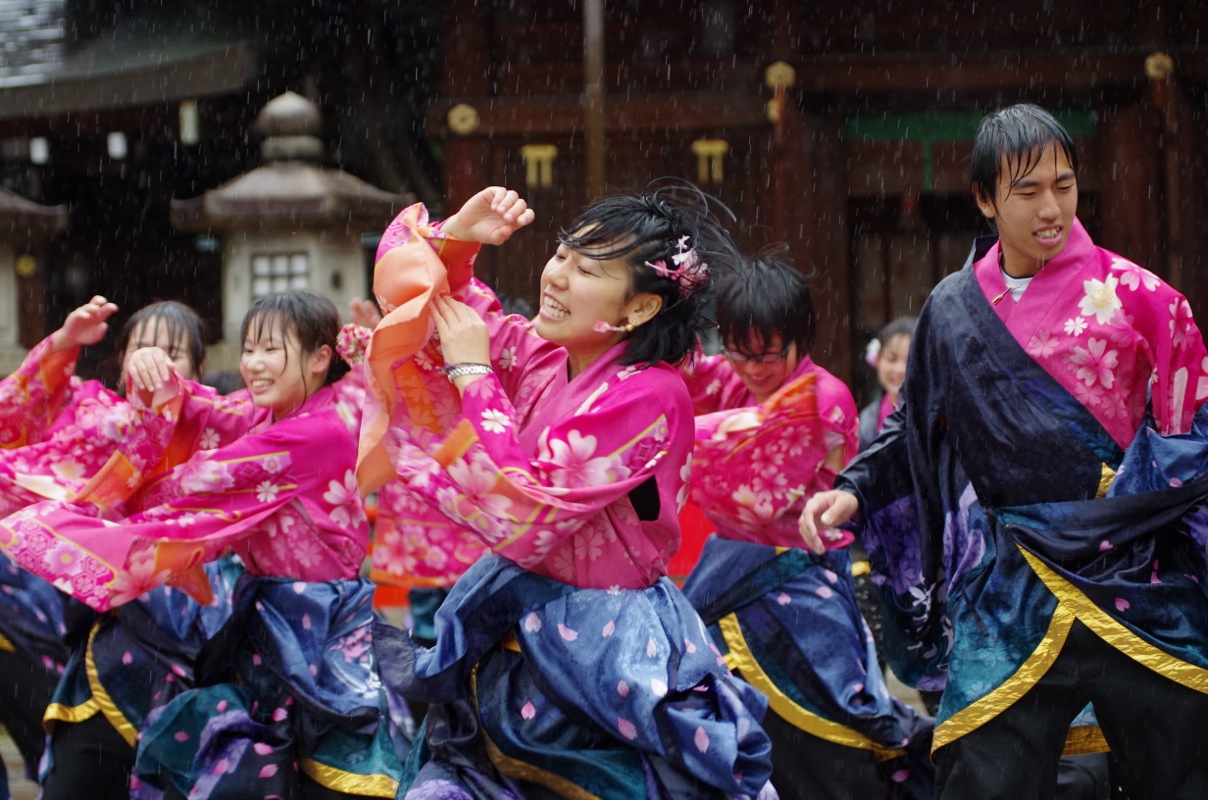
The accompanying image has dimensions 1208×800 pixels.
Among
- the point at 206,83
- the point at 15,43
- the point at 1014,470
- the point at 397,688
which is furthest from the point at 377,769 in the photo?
the point at 15,43

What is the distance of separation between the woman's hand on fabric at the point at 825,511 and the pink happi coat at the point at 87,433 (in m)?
2.00

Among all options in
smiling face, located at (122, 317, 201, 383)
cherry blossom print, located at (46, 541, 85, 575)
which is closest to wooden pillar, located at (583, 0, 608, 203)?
smiling face, located at (122, 317, 201, 383)

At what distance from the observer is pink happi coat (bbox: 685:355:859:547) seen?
550 centimetres

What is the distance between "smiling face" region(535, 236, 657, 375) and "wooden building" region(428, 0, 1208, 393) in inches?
293

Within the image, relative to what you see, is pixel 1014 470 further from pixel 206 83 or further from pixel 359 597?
pixel 206 83

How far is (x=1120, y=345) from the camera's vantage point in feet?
13.8

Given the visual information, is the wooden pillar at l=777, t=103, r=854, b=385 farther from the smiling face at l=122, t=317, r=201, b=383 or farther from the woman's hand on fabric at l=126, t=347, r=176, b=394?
the woman's hand on fabric at l=126, t=347, r=176, b=394

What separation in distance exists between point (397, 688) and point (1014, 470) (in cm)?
180

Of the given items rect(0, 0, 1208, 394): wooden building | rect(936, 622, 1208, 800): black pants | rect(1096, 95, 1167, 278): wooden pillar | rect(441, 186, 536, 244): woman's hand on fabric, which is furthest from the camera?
rect(1096, 95, 1167, 278): wooden pillar

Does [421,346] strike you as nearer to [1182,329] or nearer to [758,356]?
[1182,329]

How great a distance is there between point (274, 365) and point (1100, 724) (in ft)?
9.09

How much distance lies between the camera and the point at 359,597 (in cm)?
527

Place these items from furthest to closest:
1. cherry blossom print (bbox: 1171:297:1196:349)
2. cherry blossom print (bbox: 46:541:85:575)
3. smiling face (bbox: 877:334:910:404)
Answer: smiling face (bbox: 877:334:910:404) → cherry blossom print (bbox: 46:541:85:575) → cherry blossom print (bbox: 1171:297:1196:349)

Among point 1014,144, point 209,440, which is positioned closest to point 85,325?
point 209,440
